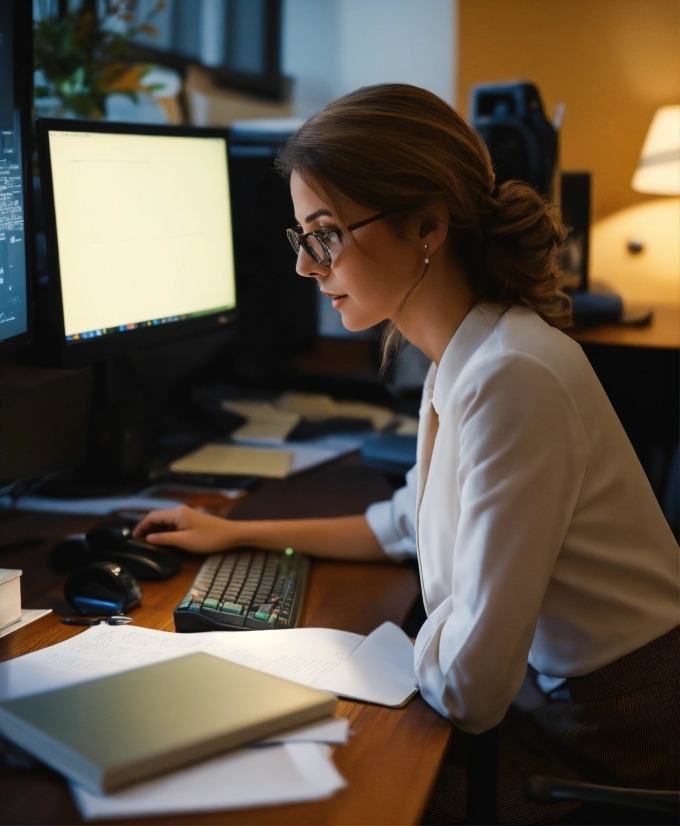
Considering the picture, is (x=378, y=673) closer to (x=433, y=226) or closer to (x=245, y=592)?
(x=245, y=592)

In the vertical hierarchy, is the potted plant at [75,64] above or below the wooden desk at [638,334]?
above

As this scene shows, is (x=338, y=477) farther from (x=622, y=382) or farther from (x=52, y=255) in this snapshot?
(x=622, y=382)

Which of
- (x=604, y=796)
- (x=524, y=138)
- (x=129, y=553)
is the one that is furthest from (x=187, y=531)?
(x=524, y=138)

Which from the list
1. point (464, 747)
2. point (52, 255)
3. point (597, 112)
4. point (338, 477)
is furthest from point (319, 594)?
point (597, 112)

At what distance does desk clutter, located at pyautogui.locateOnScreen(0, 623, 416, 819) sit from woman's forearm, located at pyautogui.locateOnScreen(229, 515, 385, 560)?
0.99ft

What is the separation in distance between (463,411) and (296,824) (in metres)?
Answer: 0.45

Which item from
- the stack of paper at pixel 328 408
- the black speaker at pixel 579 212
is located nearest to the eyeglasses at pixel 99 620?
the stack of paper at pixel 328 408

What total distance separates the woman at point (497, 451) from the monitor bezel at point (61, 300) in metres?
0.37

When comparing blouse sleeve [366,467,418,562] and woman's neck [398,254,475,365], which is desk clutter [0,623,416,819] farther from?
woman's neck [398,254,475,365]

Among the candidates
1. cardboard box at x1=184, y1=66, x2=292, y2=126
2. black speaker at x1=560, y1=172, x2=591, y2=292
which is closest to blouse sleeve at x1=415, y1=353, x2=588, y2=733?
black speaker at x1=560, y1=172, x2=591, y2=292

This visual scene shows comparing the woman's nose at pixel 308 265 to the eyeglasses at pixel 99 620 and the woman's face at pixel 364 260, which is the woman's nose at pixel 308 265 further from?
the eyeglasses at pixel 99 620

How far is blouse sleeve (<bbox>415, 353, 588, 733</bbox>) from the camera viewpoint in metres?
0.89

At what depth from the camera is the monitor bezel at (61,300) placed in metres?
1.28

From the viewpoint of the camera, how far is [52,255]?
1.30m
